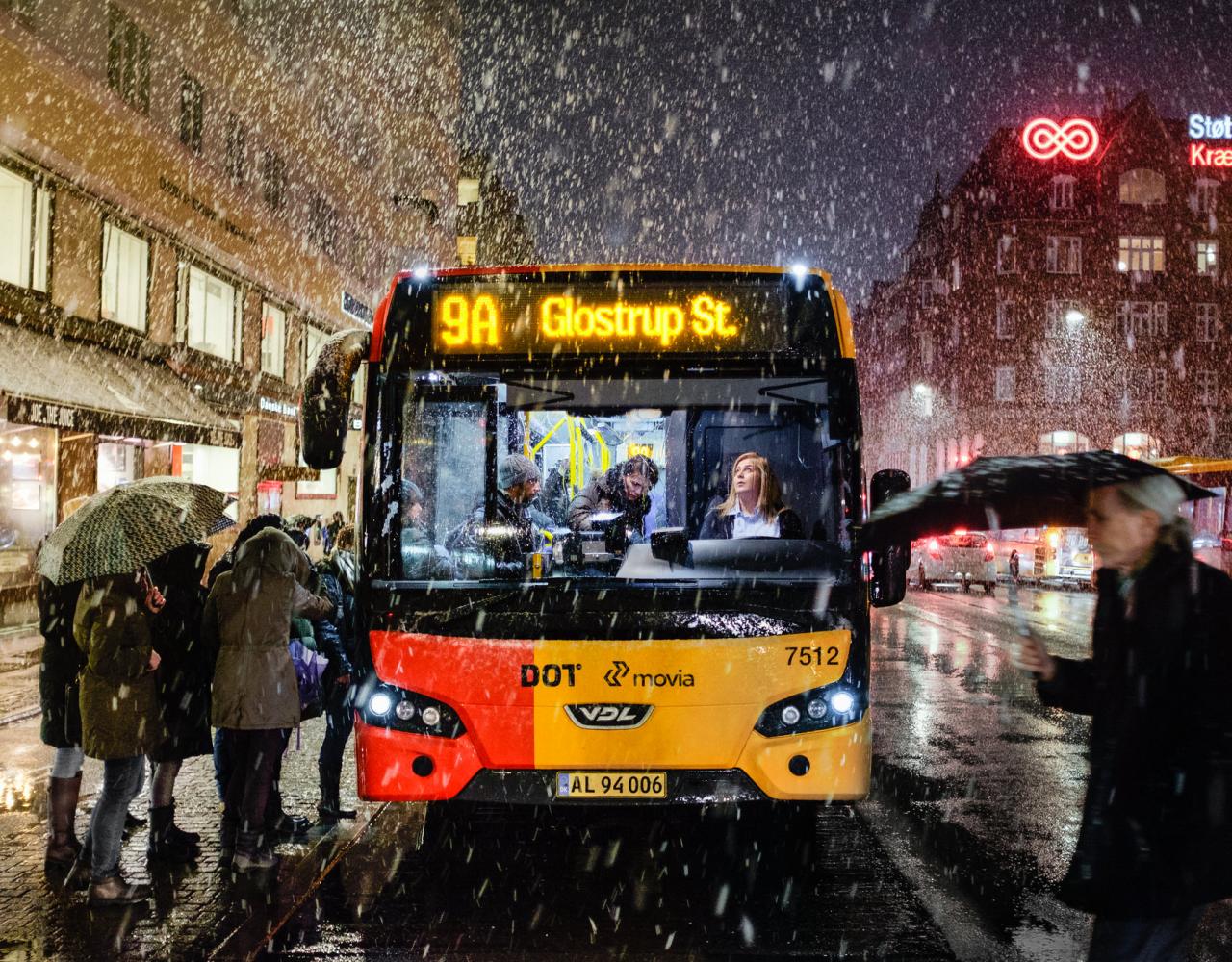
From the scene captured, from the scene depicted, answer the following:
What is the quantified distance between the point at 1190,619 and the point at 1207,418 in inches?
2192

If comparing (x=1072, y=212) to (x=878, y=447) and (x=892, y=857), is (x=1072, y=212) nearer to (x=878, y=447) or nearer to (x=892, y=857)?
(x=878, y=447)

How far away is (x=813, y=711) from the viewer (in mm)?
5613

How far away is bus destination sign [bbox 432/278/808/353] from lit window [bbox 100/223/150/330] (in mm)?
17389

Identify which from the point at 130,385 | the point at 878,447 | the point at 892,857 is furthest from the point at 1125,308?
the point at 892,857

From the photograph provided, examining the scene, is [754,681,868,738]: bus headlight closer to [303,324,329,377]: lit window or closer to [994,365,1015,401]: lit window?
[303,324,329,377]: lit window

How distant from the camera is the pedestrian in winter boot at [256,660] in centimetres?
605

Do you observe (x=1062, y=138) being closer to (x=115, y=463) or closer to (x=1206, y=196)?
(x=1206, y=196)

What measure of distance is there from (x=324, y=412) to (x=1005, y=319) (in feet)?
174

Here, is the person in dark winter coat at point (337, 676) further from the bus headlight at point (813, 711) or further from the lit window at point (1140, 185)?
the lit window at point (1140, 185)

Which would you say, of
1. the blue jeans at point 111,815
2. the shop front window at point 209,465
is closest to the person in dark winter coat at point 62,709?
the blue jeans at point 111,815

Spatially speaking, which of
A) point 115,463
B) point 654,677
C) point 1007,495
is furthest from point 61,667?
point 115,463

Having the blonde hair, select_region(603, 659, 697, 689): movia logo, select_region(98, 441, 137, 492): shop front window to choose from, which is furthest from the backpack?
select_region(98, 441, 137, 492): shop front window

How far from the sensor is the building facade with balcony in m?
19.0

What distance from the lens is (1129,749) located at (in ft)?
9.52
